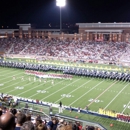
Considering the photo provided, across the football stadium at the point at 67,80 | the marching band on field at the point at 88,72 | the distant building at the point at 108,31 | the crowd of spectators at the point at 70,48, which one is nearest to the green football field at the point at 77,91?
the football stadium at the point at 67,80

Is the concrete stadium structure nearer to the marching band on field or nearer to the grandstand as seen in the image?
the grandstand

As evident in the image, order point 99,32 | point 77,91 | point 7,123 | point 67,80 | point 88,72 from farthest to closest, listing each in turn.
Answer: point 99,32 < point 88,72 < point 67,80 < point 77,91 < point 7,123

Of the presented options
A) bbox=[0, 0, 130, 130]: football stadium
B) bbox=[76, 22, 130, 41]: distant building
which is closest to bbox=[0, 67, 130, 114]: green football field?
bbox=[0, 0, 130, 130]: football stadium

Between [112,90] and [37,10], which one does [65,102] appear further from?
[37,10]

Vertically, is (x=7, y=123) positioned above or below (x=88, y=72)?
above

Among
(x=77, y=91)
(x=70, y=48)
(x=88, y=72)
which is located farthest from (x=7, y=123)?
(x=70, y=48)

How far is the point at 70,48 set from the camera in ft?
157

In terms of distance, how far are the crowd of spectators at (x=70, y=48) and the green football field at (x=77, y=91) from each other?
56.0 ft

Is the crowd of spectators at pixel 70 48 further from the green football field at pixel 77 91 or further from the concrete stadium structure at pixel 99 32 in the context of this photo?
the green football field at pixel 77 91

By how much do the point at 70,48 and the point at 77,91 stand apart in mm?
27196

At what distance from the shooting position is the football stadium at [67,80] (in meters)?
8.84

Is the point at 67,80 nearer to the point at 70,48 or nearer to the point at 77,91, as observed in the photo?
the point at 77,91

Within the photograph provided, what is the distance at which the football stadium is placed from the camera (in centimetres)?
884

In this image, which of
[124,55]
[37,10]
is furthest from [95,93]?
[37,10]
